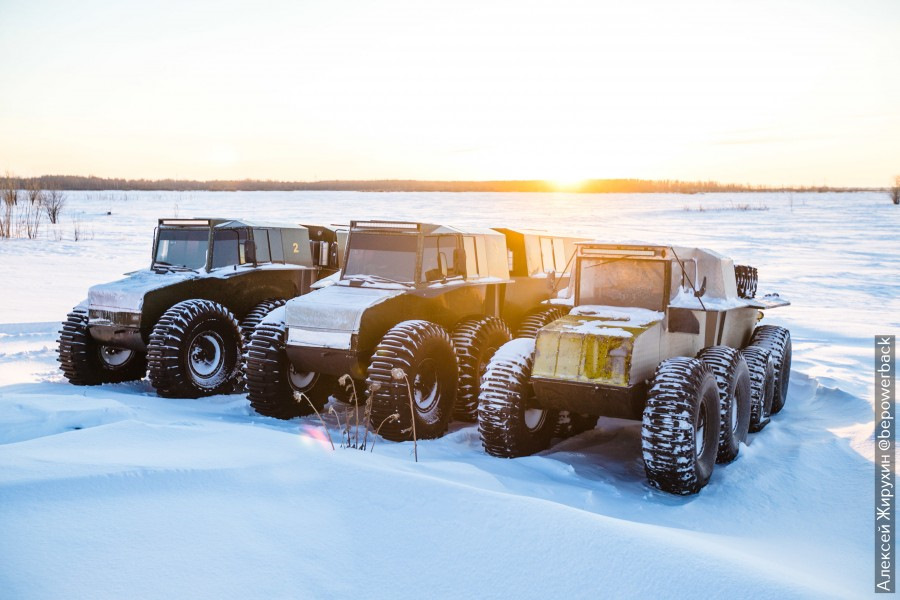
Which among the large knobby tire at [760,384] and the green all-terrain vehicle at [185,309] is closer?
the large knobby tire at [760,384]

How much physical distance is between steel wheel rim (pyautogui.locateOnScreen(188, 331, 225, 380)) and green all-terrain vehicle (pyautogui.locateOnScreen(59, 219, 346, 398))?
14 millimetres

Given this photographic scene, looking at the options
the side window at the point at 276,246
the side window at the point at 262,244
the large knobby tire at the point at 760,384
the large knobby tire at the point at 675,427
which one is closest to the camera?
the large knobby tire at the point at 675,427

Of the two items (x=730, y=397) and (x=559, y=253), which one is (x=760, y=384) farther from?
(x=559, y=253)

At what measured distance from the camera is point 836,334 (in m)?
14.4

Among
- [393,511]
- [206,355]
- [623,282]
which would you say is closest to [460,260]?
[623,282]

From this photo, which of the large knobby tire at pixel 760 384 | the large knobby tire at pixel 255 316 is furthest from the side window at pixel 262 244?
the large knobby tire at pixel 760 384

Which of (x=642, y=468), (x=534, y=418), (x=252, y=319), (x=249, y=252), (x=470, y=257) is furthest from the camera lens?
(x=249, y=252)

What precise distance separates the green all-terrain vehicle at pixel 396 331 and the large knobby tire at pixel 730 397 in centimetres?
197

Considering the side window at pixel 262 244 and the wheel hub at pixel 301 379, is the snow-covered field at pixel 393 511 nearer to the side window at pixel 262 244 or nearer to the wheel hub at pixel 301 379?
the wheel hub at pixel 301 379

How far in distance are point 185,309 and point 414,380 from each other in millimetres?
3483

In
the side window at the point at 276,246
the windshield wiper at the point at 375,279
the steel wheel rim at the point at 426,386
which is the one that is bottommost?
the steel wheel rim at the point at 426,386

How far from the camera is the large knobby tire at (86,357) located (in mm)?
9742

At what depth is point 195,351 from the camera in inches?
371

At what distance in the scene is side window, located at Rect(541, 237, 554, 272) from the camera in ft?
40.0
